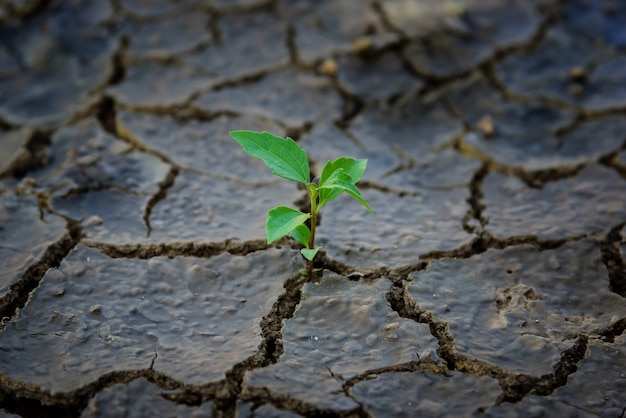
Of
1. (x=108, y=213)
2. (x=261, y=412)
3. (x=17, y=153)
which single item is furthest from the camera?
(x=17, y=153)

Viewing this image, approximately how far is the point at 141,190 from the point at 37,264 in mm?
482

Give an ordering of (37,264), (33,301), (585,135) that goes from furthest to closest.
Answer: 1. (585,135)
2. (37,264)
3. (33,301)

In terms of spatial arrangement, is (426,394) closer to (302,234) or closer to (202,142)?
(302,234)

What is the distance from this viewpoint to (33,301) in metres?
1.90

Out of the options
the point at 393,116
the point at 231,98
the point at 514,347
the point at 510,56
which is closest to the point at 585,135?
the point at 510,56

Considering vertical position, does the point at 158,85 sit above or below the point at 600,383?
above

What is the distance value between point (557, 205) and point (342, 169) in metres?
0.97

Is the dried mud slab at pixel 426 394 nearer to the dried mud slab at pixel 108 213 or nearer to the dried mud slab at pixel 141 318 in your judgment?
the dried mud slab at pixel 141 318

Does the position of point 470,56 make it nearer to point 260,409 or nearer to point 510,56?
point 510,56

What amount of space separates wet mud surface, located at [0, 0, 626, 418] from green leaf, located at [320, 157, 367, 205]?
0.29m

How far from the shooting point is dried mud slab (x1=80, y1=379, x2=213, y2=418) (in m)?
1.62

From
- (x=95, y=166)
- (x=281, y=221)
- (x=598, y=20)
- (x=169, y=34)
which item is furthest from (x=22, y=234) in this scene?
(x=598, y=20)

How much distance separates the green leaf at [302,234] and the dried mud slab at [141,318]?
12cm

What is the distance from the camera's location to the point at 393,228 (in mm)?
2250
